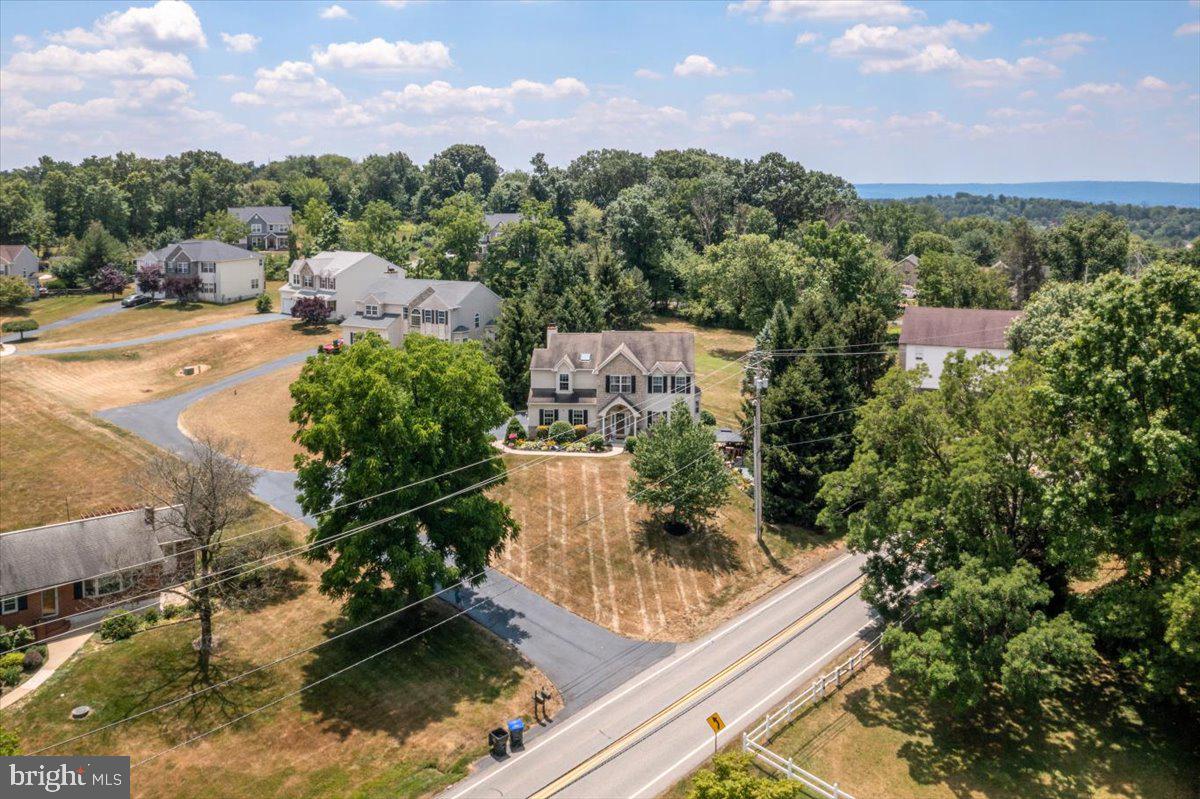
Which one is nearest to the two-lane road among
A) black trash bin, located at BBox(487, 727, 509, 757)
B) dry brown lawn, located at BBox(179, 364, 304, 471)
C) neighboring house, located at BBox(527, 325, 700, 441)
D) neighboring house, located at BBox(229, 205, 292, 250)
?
black trash bin, located at BBox(487, 727, 509, 757)

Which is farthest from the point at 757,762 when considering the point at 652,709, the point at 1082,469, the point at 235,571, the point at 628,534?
the point at 235,571

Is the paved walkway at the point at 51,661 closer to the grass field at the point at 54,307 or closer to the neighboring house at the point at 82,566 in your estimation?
the neighboring house at the point at 82,566

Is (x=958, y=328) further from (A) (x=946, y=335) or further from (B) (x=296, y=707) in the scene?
(B) (x=296, y=707)

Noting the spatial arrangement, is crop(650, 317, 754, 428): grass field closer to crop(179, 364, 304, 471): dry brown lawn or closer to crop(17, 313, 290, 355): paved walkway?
crop(179, 364, 304, 471): dry brown lawn

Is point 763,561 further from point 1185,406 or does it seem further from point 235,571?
point 235,571

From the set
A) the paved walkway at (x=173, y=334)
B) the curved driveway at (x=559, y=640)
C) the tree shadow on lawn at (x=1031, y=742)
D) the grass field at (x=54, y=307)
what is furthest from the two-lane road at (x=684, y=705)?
the grass field at (x=54, y=307)

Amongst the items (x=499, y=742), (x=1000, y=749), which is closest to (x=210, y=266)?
(x=499, y=742)
